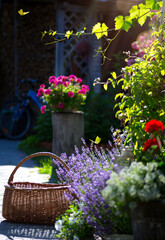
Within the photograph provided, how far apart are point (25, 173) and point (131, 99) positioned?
3.00m

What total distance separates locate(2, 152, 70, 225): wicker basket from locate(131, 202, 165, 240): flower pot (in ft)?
4.03

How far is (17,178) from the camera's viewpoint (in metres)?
5.99

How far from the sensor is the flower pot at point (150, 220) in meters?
2.64

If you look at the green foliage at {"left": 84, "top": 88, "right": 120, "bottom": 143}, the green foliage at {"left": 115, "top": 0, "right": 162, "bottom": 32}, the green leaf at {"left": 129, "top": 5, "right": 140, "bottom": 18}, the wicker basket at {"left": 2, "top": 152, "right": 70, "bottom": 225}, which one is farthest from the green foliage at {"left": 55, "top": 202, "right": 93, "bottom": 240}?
the green foliage at {"left": 84, "top": 88, "right": 120, "bottom": 143}

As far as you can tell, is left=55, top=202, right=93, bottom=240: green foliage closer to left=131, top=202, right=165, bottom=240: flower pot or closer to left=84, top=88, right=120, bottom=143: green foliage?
left=131, top=202, right=165, bottom=240: flower pot

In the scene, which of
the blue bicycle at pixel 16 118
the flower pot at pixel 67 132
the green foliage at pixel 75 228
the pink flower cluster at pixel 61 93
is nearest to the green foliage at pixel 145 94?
the green foliage at pixel 75 228

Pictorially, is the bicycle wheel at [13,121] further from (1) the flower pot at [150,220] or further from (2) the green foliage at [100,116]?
(1) the flower pot at [150,220]

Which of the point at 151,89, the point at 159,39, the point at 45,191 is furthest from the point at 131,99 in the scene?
the point at 45,191

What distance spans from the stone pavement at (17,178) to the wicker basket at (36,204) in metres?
0.07

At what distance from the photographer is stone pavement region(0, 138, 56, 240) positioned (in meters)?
3.59

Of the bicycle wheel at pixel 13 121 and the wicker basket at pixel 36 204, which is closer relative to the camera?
the wicker basket at pixel 36 204

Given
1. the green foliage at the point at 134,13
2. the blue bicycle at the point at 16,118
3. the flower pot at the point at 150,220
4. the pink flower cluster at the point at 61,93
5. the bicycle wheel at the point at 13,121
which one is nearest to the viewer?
the flower pot at the point at 150,220

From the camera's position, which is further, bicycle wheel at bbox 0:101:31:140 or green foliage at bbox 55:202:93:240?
bicycle wheel at bbox 0:101:31:140

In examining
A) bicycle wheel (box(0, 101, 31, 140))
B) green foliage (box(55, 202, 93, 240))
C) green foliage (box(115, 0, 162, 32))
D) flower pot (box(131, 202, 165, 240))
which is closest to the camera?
flower pot (box(131, 202, 165, 240))
